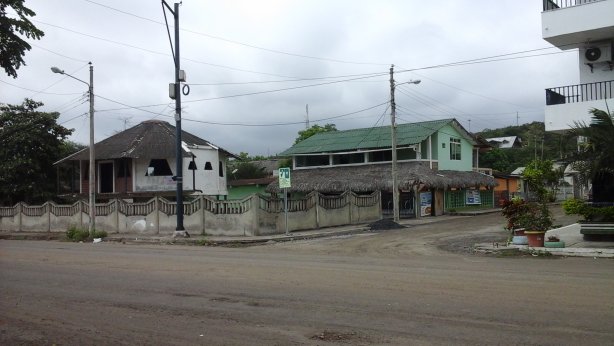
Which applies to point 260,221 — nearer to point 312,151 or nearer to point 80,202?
point 80,202

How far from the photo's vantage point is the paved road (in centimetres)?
674

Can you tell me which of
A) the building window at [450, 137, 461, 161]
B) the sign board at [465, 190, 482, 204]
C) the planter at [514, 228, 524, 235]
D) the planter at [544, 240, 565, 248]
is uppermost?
the building window at [450, 137, 461, 161]

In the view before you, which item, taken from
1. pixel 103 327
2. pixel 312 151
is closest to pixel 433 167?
pixel 312 151

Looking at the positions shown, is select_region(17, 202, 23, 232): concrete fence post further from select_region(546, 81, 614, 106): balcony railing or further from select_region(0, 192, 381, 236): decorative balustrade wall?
select_region(546, 81, 614, 106): balcony railing

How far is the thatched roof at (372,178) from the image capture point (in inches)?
1564

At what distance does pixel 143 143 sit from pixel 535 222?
30098 millimetres

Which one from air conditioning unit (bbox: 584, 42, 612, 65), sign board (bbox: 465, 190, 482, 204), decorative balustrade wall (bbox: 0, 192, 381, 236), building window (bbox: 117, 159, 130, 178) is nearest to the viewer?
air conditioning unit (bbox: 584, 42, 612, 65)

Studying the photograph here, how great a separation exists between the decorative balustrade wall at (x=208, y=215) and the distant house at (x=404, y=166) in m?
4.66

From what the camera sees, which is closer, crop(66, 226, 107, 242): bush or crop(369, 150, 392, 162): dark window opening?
crop(66, 226, 107, 242): bush

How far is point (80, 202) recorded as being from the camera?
32.2 m

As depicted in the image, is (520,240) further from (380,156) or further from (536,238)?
(380,156)

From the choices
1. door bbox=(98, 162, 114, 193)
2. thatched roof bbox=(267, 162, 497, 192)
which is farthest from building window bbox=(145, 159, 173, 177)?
thatched roof bbox=(267, 162, 497, 192)

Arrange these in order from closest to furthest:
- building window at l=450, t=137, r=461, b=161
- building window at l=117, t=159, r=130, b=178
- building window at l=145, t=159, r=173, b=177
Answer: building window at l=117, t=159, r=130, b=178 → building window at l=145, t=159, r=173, b=177 → building window at l=450, t=137, r=461, b=161

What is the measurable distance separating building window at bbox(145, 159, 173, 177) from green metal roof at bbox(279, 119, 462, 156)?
11591mm
